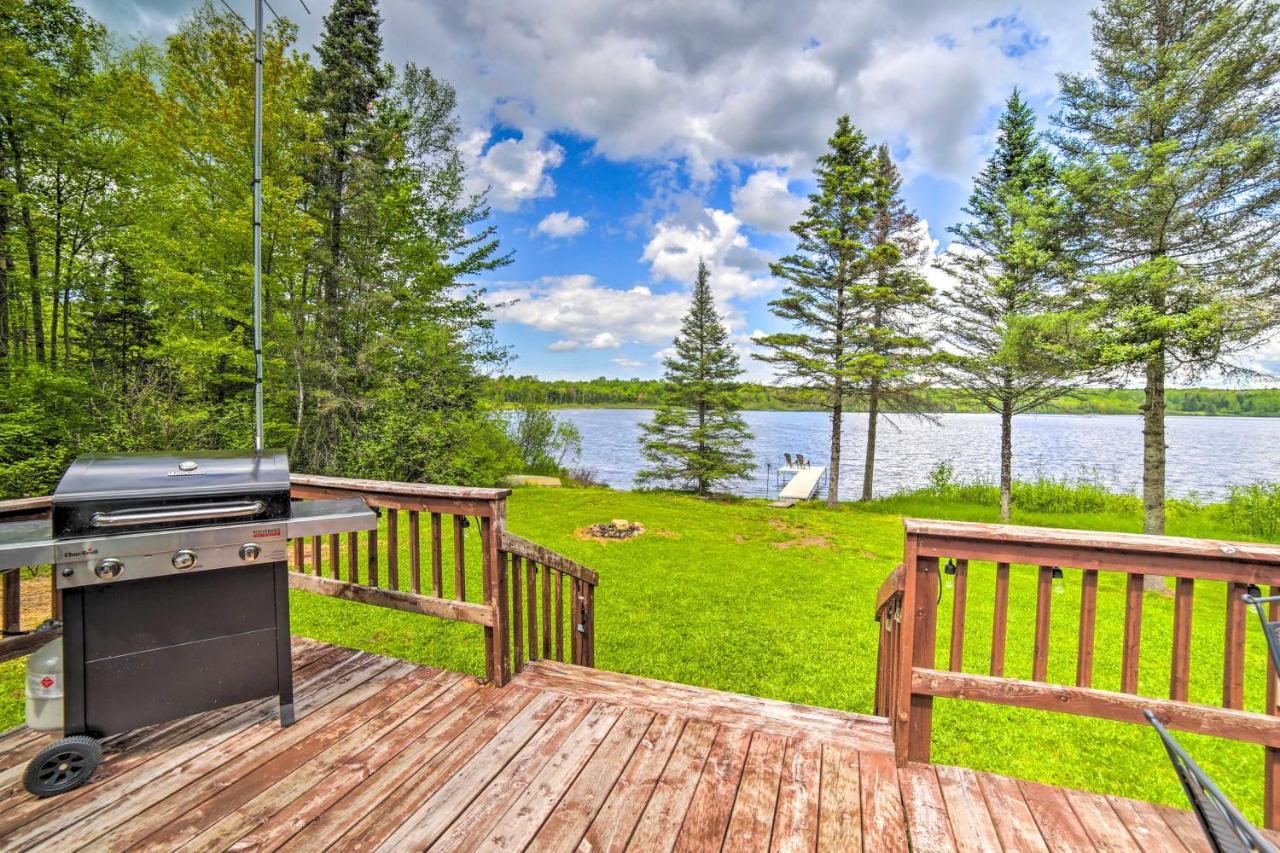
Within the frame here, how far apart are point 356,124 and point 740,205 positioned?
9.76 metres

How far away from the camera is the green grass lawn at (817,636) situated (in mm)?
3020

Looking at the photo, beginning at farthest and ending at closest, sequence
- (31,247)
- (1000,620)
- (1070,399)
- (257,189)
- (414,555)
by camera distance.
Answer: (1070,399), (31,247), (414,555), (257,189), (1000,620)

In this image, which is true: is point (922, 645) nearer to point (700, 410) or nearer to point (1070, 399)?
point (1070, 399)

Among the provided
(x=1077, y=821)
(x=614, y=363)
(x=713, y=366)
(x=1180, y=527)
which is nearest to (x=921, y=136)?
(x=713, y=366)

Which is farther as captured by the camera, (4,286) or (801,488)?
(801,488)

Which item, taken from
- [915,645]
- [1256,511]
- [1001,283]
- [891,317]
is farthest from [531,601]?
[1256,511]

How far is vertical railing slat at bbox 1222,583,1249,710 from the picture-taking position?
5.39 feet

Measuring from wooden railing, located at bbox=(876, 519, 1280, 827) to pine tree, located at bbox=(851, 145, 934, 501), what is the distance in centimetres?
1134

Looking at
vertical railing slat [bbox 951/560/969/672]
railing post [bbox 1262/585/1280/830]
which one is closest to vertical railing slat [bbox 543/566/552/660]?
vertical railing slat [bbox 951/560/969/672]

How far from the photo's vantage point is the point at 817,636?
4758mm

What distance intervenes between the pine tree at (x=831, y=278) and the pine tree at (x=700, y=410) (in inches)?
95.7

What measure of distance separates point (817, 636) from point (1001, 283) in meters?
9.75

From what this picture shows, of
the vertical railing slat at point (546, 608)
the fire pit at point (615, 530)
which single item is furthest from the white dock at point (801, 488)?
the vertical railing slat at point (546, 608)

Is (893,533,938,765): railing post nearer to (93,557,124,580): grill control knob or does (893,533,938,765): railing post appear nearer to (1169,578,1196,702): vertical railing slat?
(1169,578,1196,702): vertical railing slat
